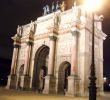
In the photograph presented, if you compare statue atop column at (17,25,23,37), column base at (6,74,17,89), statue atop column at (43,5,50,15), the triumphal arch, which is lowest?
column base at (6,74,17,89)

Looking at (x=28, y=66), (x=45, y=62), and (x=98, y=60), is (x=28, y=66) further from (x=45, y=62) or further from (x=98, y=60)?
(x=98, y=60)

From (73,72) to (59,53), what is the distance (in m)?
4.85

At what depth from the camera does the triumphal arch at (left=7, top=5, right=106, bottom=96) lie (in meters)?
25.0

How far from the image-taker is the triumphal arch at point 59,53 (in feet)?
81.9

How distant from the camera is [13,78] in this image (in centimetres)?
3381

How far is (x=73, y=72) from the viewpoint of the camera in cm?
2428

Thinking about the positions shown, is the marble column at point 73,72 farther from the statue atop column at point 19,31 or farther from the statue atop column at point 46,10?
the statue atop column at point 19,31

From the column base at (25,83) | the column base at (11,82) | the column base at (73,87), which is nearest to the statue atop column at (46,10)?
the column base at (25,83)

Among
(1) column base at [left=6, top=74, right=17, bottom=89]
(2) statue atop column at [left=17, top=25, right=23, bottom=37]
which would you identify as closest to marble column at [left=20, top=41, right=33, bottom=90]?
(1) column base at [left=6, top=74, right=17, bottom=89]

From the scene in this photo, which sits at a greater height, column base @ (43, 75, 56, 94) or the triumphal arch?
the triumphal arch

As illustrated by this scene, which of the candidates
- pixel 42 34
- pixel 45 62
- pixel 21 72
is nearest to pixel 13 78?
pixel 21 72

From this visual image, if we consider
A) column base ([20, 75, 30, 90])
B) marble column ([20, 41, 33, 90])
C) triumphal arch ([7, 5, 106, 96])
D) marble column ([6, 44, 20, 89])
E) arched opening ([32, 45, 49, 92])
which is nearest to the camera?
triumphal arch ([7, 5, 106, 96])

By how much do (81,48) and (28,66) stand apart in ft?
35.2

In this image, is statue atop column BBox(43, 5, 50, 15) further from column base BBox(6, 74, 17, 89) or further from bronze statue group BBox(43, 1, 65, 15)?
column base BBox(6, 74, 17, 89)
